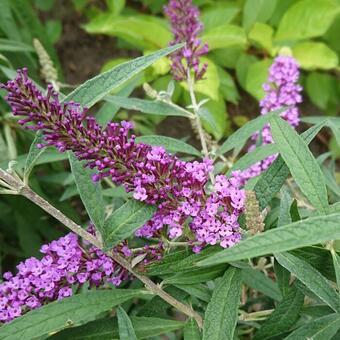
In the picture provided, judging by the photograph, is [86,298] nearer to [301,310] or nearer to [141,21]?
[301,310]

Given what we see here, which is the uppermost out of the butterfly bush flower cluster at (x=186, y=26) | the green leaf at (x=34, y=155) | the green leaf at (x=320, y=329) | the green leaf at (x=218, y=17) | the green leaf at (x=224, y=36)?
the green leaf at (x=218, y=17)

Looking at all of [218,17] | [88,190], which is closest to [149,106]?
[88,190]

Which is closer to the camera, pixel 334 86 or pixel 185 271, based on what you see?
pixel 185 271

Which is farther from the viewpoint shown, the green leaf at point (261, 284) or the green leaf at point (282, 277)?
the green leaf at point (261, 284)

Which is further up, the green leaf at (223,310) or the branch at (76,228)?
the branch at (76,228)

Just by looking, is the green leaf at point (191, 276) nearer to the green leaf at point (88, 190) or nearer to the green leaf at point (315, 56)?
the green leaf at point (88, 190)

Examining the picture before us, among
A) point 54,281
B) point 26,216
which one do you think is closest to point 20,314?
point 54,281

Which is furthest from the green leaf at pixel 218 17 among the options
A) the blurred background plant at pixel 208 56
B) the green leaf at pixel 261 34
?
the green leaf at pixel 261 34
